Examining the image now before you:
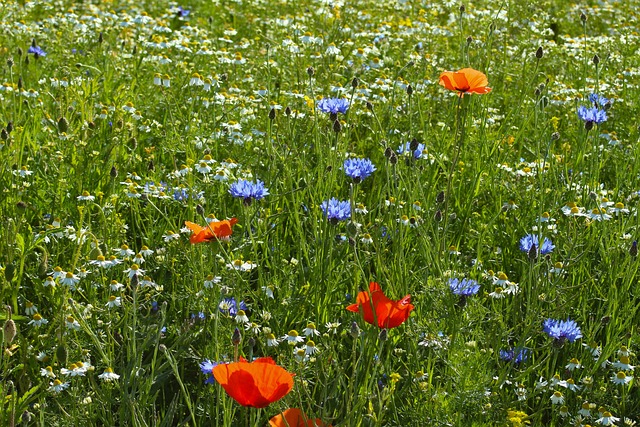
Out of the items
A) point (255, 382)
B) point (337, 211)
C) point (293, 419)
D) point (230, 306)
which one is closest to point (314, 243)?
point (337, 211)

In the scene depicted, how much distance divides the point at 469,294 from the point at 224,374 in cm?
93

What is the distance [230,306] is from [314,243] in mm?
502

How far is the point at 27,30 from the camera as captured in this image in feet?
16.3

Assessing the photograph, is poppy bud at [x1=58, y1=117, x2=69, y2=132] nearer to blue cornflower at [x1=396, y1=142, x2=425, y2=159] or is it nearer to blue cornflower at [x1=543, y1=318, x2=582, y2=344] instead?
blue cornflower at [x1=396, y1=142, x2=425, y2=159]

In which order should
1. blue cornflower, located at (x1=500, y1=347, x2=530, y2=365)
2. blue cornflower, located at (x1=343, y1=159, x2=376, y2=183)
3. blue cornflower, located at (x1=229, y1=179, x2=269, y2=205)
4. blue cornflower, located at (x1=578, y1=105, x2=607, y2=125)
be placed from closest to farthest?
blue cornflower, located at (x1=500, y1=347, x2=530, y2=365), blue cornflower, located at (x1=229, y1=179, x2=269, y2=205), blue cornflower, located at (x1=343, y1=159, x2=376, y2=183), blue cornflower, located at (x1=578, y1=105, x2=607, y2=125)

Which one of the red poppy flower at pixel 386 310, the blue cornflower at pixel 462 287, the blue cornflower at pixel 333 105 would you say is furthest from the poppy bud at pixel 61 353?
the blue cornflower at pixel 333 105

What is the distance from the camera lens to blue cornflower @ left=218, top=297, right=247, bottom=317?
7.70 ft

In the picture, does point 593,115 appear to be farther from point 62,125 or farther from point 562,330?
point 62,125

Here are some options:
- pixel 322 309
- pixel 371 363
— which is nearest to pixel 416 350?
pixel 371 363

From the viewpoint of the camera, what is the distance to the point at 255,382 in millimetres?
1686

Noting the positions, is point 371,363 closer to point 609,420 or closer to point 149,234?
point 609,420

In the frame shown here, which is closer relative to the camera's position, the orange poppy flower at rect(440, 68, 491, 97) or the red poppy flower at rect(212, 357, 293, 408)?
the red poppy flower at rect(212, 357, 293, 408)

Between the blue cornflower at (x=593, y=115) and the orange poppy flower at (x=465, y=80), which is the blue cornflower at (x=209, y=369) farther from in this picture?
the blue cornflower at (x=593, y=115)

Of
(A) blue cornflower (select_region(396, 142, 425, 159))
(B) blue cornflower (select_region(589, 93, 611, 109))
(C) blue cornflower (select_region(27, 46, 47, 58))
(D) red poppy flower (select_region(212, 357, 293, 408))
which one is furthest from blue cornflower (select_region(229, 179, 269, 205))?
(C) blue cornflower (select_region(27, 46, 47, 58))
